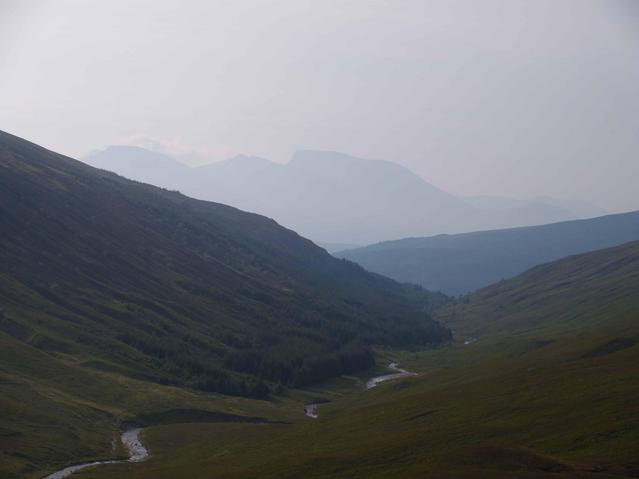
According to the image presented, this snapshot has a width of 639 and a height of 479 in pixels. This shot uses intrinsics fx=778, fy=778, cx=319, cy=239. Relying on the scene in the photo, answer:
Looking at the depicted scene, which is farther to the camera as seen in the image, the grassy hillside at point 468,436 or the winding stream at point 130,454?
the winding stream at point 130,454

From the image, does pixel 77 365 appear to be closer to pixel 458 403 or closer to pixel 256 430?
pixel 256 430

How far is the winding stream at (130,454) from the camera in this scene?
100938 millimetres

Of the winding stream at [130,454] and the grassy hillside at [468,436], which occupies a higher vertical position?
the grassy hillside at [468,436]

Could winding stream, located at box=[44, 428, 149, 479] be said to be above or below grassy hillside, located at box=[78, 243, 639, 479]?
below

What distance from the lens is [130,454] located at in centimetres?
11600

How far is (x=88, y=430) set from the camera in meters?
125

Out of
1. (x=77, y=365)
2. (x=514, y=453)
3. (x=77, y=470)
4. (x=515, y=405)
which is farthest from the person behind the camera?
(x=77, y=365)

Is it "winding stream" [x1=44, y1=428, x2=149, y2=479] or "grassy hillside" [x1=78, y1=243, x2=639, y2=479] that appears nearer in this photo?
"grassy hillside" [x1=78, y1=243, x2=639, y2=479]

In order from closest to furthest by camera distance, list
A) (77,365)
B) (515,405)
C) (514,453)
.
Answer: (514,453), (515,405), (77,365)

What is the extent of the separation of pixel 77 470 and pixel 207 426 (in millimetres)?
39537

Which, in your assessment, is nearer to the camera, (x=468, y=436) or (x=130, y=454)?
(x=468, y=436)

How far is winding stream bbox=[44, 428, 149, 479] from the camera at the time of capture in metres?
101

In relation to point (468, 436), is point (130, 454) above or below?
below

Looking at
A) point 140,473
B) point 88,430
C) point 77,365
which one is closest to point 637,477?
point 140,473
